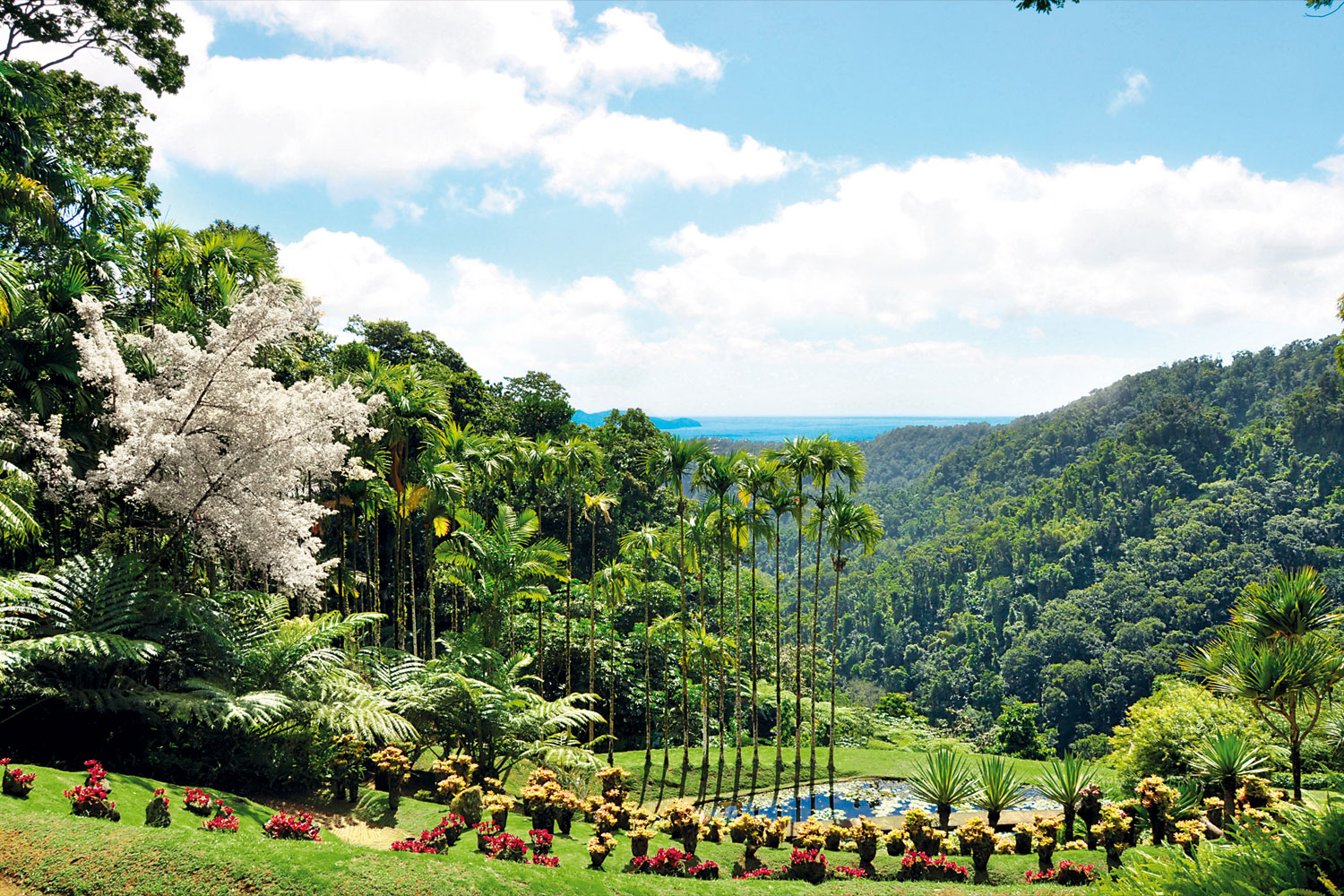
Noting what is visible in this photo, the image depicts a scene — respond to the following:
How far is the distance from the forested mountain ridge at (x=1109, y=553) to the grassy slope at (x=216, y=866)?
48336mm

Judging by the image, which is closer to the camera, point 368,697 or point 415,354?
point 368,697

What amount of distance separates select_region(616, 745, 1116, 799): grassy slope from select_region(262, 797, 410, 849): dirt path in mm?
9126

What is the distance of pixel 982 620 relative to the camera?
7900cm

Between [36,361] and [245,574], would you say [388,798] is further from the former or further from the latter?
[36,361]

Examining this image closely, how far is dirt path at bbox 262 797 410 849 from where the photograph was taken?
9.92m

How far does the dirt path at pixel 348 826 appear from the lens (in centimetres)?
992

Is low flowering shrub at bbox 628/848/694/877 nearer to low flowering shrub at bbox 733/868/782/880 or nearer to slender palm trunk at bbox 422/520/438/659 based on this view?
low flowering shrub at bbox 733/868/782/880

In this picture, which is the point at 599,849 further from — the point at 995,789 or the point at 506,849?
the point at 995,789

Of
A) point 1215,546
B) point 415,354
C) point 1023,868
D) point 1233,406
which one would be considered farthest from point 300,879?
point 1233,406

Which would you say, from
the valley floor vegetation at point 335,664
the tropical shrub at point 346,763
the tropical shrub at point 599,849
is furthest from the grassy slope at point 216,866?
the tropical shrub at point 346,763

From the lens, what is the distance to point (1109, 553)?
8412cm

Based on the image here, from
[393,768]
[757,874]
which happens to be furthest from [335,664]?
[757,874]

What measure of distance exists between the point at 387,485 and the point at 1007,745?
23977 mm

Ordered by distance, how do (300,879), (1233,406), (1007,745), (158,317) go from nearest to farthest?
(300,879)
(158,317)
(1007,745)
(1233,406)
